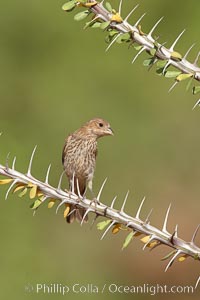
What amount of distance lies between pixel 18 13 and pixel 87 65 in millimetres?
1489

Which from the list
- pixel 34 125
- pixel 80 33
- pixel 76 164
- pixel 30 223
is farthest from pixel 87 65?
pixel 76 164

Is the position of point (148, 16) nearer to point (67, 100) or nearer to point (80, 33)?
point (80, 33)

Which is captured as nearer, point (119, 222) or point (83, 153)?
point (119, 222)

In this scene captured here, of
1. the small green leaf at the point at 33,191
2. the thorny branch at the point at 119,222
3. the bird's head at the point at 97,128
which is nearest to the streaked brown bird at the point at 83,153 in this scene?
the bird's head at the point at 97,128

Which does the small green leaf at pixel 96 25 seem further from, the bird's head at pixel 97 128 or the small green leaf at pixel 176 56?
the bird's head at pixel 97 128

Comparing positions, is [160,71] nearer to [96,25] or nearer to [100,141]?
[96,25]

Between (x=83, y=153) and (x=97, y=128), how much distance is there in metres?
0.31

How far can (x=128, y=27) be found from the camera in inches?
171

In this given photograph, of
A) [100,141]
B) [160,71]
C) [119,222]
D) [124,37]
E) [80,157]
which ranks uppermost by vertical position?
[100,141]

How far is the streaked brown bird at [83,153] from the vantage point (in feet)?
25.3

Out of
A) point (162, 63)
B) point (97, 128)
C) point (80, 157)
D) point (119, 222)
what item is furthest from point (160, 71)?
point (97, 128)

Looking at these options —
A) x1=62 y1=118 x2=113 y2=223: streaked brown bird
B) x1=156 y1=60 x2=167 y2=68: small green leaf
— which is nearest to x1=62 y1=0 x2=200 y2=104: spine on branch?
x1=156 y1=60 x2=167 y2=68: small green leaf

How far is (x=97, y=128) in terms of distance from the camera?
8.04m

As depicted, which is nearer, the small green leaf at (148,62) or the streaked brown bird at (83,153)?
the small green leaf at (148,62)
